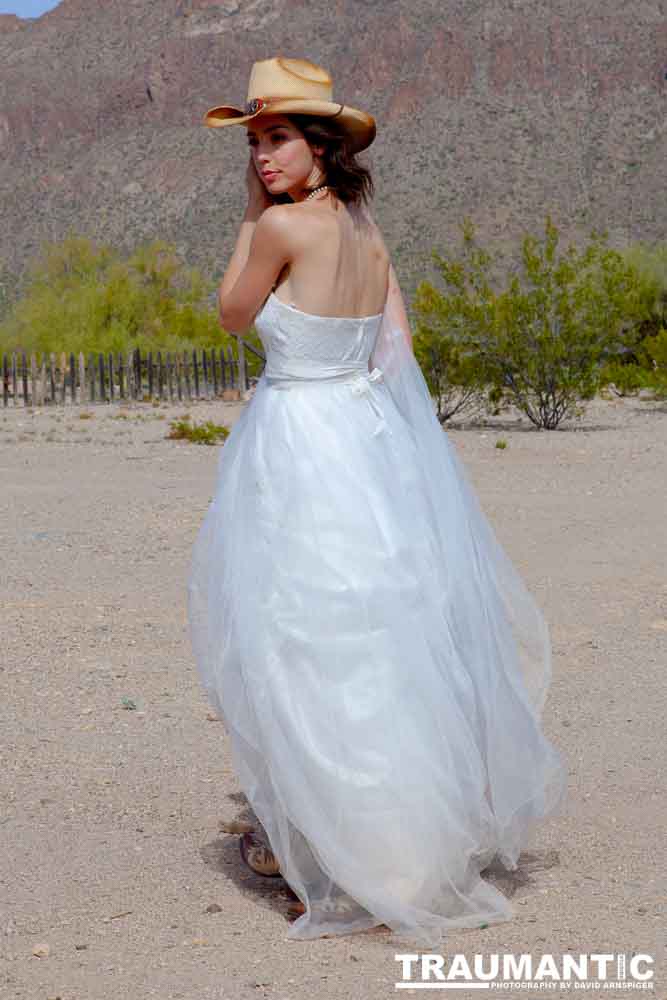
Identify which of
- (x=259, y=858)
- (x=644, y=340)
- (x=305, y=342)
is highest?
(x=305, y=342)

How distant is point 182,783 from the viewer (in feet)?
16.8

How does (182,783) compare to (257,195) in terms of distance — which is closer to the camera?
(257,195)

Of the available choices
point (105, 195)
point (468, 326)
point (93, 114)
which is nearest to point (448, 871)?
point (468, 326)

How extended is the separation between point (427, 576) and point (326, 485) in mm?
326

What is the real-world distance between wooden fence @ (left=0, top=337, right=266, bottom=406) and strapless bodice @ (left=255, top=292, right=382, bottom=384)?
25704 millimetres

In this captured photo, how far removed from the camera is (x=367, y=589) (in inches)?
145

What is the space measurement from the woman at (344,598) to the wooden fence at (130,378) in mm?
25680

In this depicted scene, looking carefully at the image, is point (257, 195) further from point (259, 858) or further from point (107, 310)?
point (107, 310)

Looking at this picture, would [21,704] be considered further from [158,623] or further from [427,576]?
[427,576]

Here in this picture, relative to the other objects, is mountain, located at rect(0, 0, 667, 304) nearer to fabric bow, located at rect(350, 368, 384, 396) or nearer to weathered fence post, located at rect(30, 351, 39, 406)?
weathered fence post, located at rect(30, 351, 39, 406)

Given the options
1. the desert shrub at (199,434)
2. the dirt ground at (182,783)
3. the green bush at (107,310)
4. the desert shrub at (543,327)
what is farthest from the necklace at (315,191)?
the green bush at (107,310)

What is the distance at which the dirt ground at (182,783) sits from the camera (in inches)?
141

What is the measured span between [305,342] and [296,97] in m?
0.59

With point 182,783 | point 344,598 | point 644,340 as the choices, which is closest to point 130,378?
point 644,340
